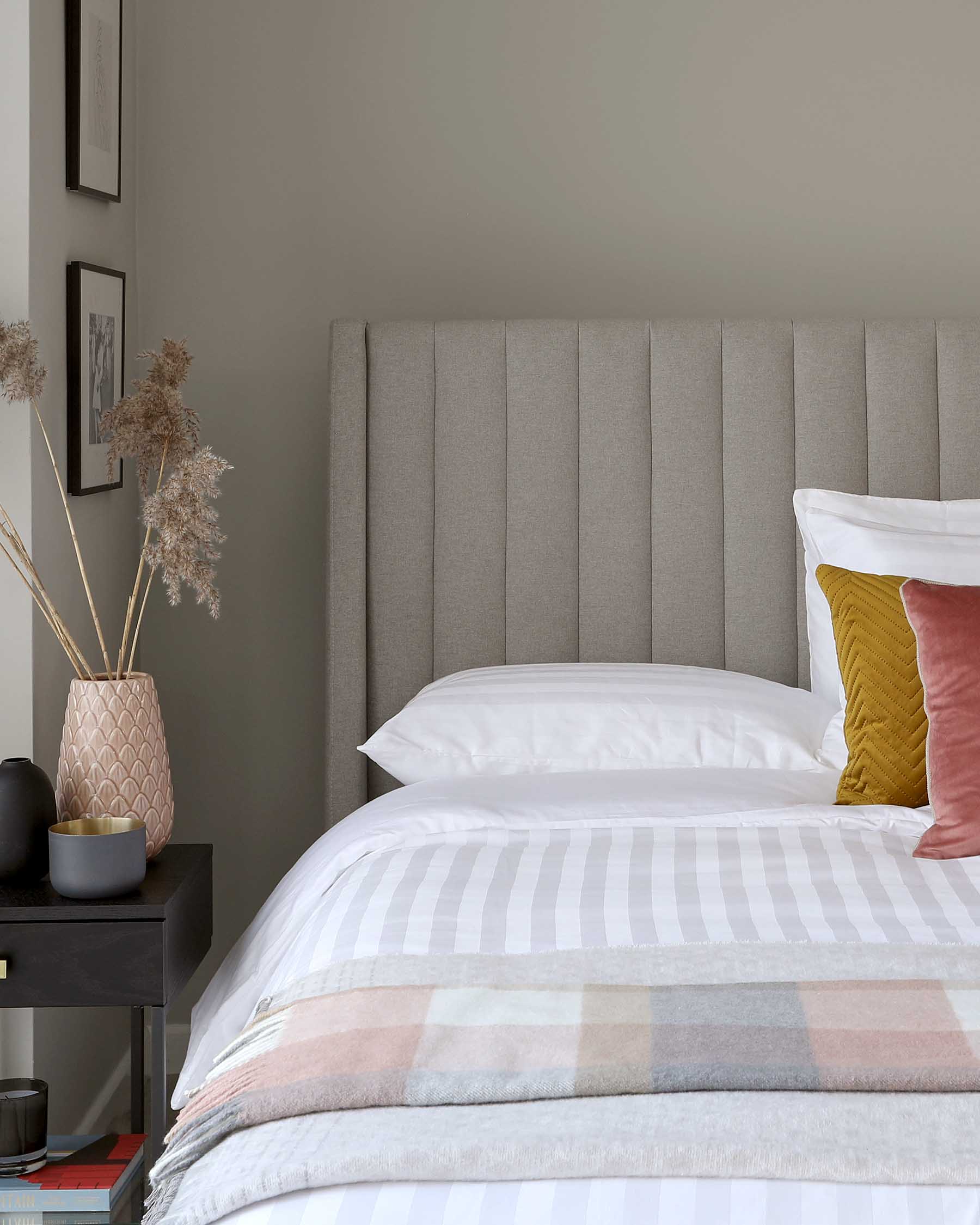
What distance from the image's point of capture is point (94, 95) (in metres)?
2.22

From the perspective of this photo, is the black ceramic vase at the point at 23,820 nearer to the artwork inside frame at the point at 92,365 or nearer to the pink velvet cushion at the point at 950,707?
the artwork inside frame at the point at 92,365

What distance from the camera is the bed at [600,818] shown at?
861 mm

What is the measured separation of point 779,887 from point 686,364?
1.26m

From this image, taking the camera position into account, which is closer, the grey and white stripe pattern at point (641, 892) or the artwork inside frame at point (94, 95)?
the grey and white stripe pattern at point (641, 892)

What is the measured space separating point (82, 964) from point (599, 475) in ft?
4.23

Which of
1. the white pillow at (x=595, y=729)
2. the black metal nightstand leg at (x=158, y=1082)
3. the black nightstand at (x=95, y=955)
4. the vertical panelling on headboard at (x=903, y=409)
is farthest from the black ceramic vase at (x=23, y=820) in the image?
the vertical panelling on headboard at (x=903, y=409)

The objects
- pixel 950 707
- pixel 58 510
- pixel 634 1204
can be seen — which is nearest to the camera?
pixel 634 1204

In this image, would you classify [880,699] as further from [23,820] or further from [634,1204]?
[23,820]

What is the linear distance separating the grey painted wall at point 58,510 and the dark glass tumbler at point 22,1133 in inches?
8.9

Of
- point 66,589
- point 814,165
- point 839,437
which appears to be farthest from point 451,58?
point 66,589

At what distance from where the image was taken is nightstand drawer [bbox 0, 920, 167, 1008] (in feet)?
5.61

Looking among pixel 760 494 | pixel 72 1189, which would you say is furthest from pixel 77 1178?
pixel 760 494

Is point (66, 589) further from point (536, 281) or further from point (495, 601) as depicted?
point (536, 281)

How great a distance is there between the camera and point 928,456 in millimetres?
2404
